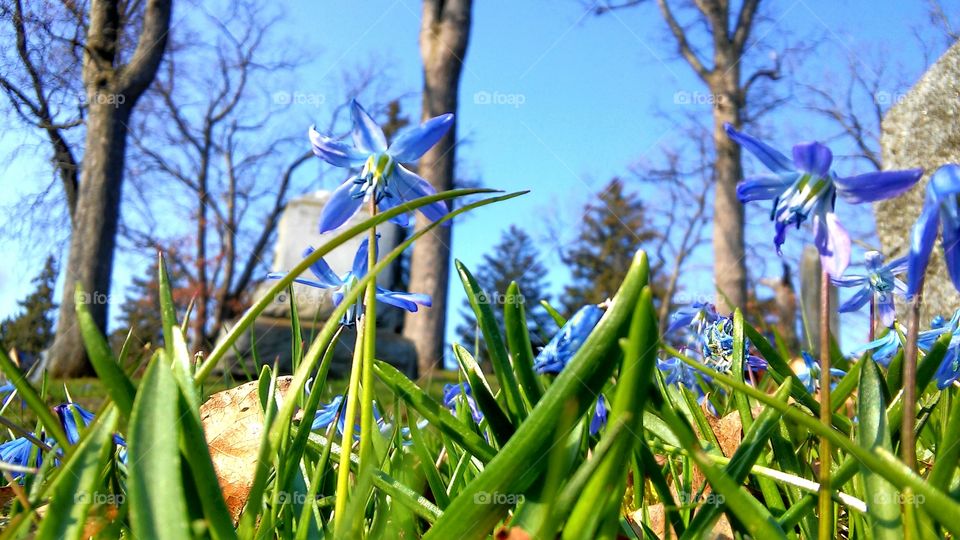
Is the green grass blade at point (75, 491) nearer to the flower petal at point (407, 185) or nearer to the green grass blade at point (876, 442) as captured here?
the flower petal at point (407, 185)

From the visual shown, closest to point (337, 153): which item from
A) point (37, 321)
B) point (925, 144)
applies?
point (925, 144)

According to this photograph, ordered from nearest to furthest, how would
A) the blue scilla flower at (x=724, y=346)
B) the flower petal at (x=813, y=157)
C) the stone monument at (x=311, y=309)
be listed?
the flower petal at (x=813, y=157), the blue scilla flower at (x=724, y=346), the stone monument at (x=311, y=309)

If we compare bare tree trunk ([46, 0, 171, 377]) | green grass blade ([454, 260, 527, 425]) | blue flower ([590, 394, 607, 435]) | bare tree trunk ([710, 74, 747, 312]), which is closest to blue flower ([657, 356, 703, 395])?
blue flower ([590, 394, 607, 435])

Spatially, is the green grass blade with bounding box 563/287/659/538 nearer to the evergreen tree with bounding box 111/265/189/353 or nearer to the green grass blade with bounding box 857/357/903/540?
the green grass blade with bounding box 857/357/903/540

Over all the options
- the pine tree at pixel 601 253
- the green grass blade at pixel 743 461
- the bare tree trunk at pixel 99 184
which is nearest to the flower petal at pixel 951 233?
the green grass blade at pixel 743 461

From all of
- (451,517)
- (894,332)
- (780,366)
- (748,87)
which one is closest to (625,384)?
(451,517)

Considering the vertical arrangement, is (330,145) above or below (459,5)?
below

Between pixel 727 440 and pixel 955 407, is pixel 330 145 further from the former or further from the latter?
pixel 727 440
